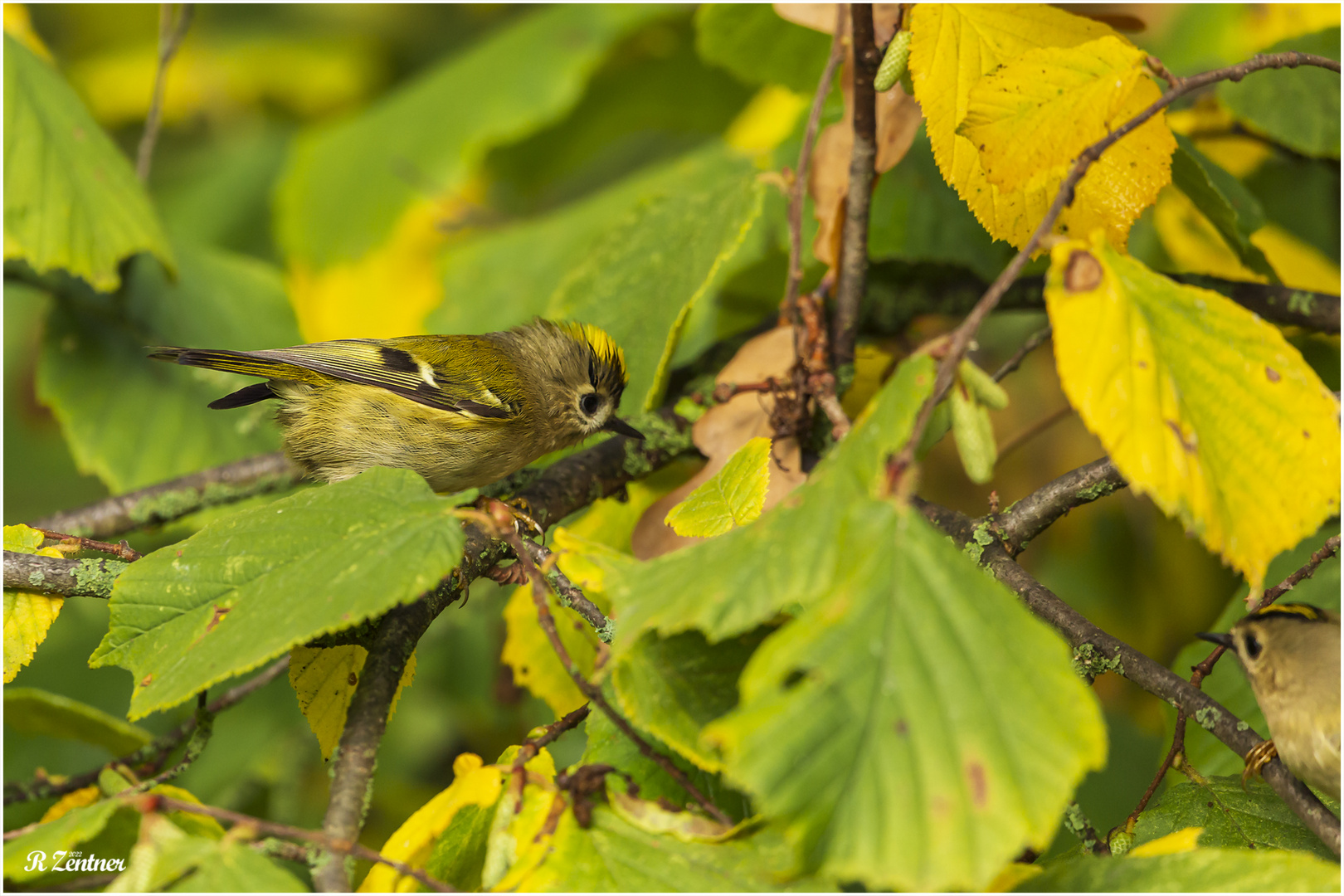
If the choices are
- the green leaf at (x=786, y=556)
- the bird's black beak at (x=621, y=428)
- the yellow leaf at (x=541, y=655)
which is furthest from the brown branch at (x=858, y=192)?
the green leaf at (x=786, y=556)

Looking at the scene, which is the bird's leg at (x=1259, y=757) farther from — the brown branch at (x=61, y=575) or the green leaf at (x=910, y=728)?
the brown branch at (x=61, y=575)

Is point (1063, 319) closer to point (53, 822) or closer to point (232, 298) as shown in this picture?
point (53, 822)

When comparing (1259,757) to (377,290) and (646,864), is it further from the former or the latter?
(377,290)

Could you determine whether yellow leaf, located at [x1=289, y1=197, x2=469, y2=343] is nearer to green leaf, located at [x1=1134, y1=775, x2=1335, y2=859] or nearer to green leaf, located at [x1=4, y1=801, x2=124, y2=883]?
green leaf, located at [x1=4, y1=801, x2=124, y2=883]

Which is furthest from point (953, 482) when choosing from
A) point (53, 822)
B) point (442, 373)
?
point (53, 822)

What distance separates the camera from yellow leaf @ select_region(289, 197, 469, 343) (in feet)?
10.7

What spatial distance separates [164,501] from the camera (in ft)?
6.48

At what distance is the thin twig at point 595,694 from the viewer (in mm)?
951

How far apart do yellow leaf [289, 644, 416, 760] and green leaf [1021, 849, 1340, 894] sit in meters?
0.81

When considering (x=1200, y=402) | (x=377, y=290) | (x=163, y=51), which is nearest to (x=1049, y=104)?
(x=1200, y=402)

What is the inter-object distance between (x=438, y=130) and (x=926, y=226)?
1.83 m

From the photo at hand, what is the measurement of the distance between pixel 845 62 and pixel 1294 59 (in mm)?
769

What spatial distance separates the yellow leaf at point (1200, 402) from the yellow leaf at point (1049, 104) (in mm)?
255

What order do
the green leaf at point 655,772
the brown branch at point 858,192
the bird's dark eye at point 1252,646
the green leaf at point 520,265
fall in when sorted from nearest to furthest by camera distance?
the green leaf at point 655,772 → the bird's dark eye at point 1252,646 → the brown branch at point 858,192 → the green leaf at point 520,265
